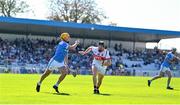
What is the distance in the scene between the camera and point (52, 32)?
234ft

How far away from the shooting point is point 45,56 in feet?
207

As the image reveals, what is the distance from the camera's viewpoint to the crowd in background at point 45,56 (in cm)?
6009

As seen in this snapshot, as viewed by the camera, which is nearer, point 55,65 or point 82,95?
point 82,95

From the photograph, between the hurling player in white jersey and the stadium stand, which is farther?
the stadium stand

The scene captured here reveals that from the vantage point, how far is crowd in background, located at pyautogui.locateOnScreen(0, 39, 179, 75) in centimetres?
6009

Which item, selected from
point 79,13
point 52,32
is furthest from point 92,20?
point 52,32

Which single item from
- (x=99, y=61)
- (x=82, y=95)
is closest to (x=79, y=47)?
(x=99, y=61)

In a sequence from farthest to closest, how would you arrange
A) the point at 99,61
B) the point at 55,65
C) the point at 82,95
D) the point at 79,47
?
1. the point at 79,47
2. the point at 99,61
3. the point at 55,65
4. the point at 82,95

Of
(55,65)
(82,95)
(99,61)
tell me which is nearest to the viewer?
(82,95)

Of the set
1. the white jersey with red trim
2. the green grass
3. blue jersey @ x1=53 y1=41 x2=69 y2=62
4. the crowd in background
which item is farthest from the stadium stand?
blue jersey @ x1=53 y1=41 x2=69 y2=62

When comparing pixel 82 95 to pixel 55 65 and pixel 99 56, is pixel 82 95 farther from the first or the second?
pixel 99 56

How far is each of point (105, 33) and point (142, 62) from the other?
7.32 m

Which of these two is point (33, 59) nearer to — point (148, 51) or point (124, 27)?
point (124, 27)

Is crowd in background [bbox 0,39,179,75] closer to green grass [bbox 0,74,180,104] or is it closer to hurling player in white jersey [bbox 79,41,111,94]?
green grass [bbox 0,74,180,104]
